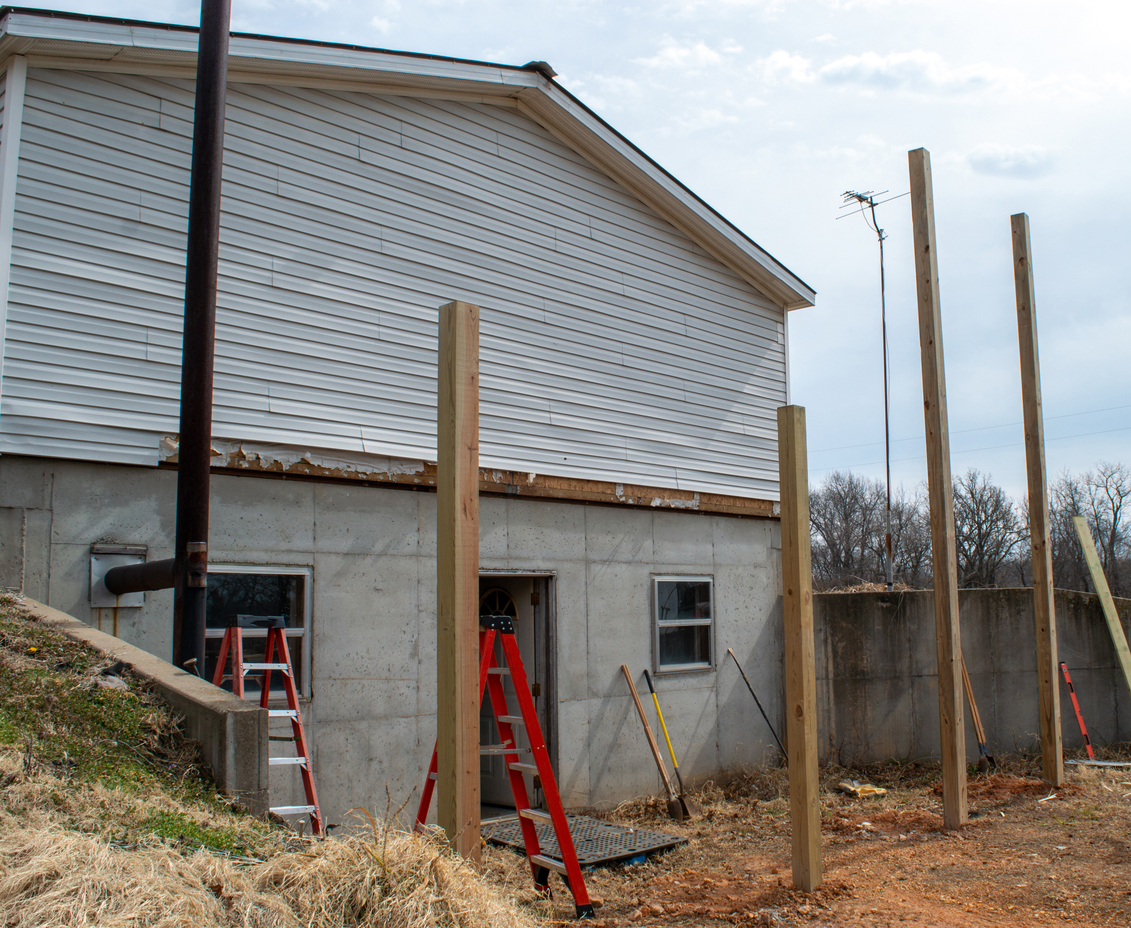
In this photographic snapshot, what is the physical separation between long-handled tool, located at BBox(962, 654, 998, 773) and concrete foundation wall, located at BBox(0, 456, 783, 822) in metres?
2.23

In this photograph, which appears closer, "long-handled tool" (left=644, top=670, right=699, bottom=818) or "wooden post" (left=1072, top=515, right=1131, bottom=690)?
"long-handled tool" (left=644, top=670, right=699, bottom=818)

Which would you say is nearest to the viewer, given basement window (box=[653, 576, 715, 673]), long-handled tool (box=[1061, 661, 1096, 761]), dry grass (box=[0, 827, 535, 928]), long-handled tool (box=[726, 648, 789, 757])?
dry grass (box=[0, 827, 535, 928])

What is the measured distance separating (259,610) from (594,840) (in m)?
3.32

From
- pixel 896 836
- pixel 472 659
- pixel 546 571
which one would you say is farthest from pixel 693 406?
pixel 472 659

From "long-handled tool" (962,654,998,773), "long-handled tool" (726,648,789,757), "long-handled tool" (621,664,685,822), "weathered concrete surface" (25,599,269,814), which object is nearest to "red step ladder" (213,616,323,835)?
"weathered concrete surface" (25,599,269,814)

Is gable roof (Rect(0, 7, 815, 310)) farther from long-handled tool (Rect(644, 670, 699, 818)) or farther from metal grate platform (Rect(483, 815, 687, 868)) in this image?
metal grate platform (Rect(483, 815, 687, 868))

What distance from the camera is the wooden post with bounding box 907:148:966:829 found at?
7.54 metres

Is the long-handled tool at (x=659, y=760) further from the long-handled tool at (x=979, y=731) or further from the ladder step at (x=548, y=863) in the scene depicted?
the long-handled tool at (x=979, y=731)

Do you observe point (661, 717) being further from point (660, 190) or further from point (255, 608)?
point (660, 190)

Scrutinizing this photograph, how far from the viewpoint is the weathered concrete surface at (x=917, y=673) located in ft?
37.8

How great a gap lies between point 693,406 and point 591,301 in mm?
1857

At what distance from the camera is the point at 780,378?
1195cm

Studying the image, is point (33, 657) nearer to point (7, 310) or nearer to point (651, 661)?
point (7, 310)

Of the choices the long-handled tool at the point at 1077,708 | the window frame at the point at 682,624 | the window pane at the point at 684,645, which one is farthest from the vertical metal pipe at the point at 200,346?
the long-handled tool at the point at 1077,708
